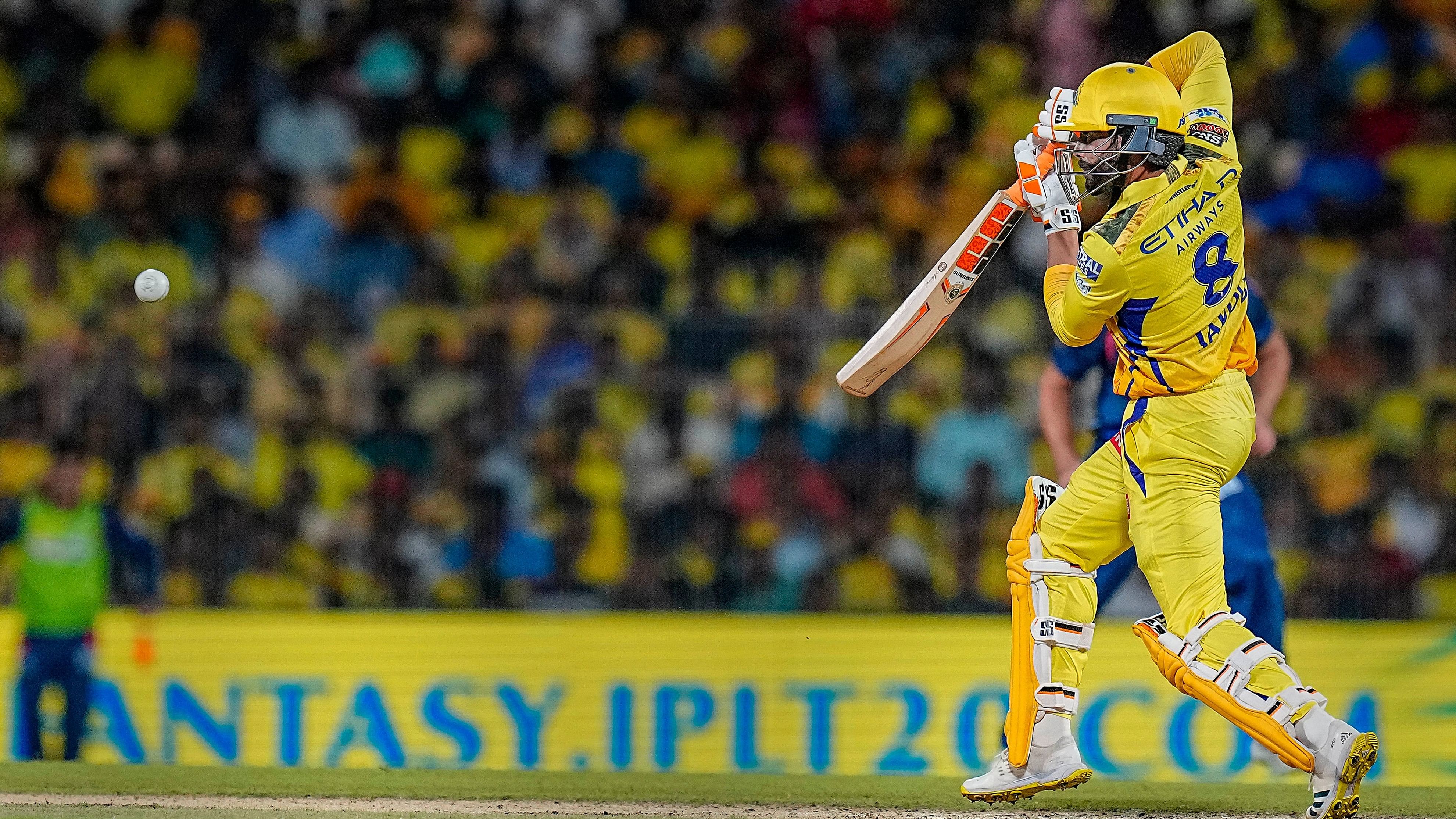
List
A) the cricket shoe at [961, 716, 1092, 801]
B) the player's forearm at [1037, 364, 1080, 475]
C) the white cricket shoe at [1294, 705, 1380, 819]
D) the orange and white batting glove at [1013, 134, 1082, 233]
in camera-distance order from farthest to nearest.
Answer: the player's forearm at [1037, 364, 1080, 475], the cricket shoe at [961, 716, 1092, 801], the orange and white batting glove at [1013, 134, 1082, 233], the white cricket shoe at [1294, 705, 1380, 819]

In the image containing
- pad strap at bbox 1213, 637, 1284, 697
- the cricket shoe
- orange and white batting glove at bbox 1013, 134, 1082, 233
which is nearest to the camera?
pad strap at bbox 1213, 637, 1284, 697

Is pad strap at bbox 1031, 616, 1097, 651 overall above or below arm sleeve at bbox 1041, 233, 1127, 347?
below

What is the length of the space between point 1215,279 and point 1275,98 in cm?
584

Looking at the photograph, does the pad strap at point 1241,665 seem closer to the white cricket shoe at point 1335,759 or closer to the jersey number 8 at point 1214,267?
the white cricket shoe at point 1335,759

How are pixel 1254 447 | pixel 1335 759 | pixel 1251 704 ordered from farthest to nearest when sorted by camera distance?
pixel 1254 447, pixel 1251 704, pixel 1335 759

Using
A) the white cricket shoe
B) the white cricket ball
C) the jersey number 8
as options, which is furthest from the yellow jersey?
the white cricket ball

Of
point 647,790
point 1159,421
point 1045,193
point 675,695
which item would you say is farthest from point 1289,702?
point 675,695

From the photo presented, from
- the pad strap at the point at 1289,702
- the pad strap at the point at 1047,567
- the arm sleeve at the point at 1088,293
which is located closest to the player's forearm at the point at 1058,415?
the pad strap at the point at 1047,567

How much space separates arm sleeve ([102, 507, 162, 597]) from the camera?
26.8ft

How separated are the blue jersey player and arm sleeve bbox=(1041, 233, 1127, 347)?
155 cm

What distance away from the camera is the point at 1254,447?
689cm

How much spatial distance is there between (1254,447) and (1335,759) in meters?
2.39

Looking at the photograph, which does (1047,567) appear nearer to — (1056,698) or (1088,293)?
(1056,698)

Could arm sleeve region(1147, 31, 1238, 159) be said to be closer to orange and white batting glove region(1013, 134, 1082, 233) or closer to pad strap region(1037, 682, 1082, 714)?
orange and white batting glove region(1013, 134, 1082, 233)
